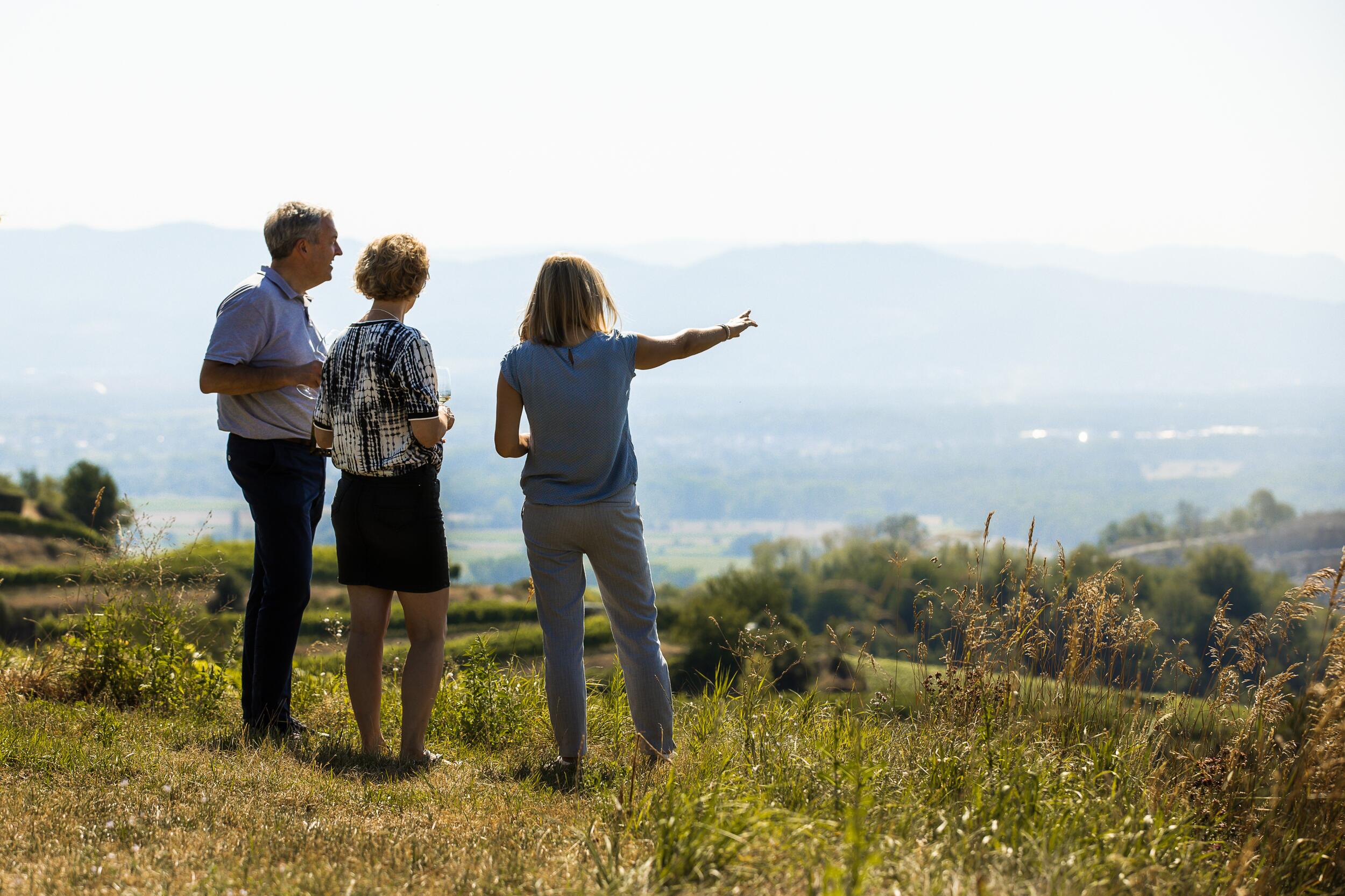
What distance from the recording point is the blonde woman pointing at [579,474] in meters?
3.79

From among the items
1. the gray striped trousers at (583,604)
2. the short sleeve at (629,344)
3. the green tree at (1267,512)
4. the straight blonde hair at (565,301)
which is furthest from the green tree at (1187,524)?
the straight blonde hair at (565,301)

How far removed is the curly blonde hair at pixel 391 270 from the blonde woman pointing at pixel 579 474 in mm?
457

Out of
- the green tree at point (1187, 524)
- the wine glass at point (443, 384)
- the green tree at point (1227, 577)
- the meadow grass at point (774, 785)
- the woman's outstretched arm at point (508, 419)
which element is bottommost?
the green tree at point (1187, 524)

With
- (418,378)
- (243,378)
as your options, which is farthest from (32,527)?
(418,378)

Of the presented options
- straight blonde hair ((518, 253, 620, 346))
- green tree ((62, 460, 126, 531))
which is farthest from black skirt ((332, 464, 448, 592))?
green tree ((62, 460, 126, 531))

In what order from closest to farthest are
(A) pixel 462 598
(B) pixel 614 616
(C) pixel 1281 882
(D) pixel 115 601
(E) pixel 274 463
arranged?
1. (C) pixel 1281 882
2. (B) pixel 614 616
3. (E) pixel 274 463
4. (D) pixel 115 601
5. (A) pixel 462 598

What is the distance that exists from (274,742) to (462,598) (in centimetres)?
2852

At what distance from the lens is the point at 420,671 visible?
4.02 metres

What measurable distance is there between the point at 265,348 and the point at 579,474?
1536mm

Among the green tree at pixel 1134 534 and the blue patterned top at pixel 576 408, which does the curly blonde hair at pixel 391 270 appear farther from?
the green tree at pixel 1134 534

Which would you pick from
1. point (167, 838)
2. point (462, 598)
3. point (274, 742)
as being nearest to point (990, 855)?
point (167, 838)

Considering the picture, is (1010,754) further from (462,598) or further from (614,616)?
(462,598)

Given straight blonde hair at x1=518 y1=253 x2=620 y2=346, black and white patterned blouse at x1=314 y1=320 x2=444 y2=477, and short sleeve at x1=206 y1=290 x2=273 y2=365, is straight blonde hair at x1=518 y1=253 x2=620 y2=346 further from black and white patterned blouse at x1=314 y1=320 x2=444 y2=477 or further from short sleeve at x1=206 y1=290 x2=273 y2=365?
short sleeve at x1=206 y1=290 x2=273 y2=365

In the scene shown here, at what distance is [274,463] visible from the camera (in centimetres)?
429
